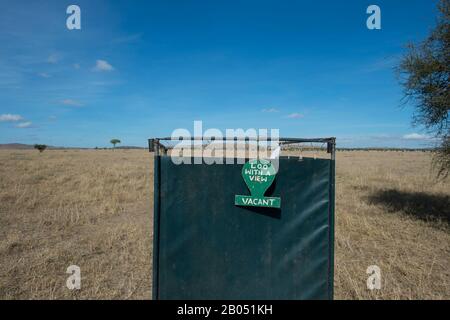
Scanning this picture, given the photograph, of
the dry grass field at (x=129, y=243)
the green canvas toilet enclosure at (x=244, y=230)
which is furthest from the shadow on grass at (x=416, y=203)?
the green canvas toilet enclosure at (x=244, y=230)

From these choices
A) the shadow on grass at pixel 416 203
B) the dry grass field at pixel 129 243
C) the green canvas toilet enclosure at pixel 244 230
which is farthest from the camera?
the shadow on grass at pixel 416 203

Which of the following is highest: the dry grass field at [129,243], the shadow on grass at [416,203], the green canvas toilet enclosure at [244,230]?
the green canvas toilet enclosure at [244,230]

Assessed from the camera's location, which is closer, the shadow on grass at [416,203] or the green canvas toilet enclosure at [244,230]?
the green canvas toilet enclosure at [244,230]

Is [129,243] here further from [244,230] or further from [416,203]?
[416,203]

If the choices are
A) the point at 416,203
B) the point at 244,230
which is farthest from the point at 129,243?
the point at 416,203

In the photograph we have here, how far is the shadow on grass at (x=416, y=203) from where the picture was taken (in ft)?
29.9

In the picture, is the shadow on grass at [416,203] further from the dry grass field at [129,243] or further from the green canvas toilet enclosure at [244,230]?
the green canvas toilet enclosure at [244,230]

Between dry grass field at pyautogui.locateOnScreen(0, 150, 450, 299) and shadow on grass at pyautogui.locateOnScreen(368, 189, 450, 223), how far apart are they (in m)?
0.03

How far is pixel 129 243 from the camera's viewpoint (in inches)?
258

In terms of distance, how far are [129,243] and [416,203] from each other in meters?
10.7

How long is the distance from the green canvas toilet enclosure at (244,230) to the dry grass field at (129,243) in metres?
1.43
